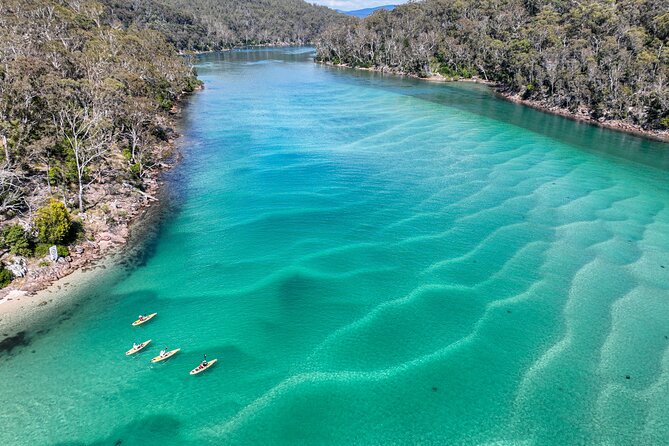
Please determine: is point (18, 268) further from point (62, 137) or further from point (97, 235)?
point (62, 137)

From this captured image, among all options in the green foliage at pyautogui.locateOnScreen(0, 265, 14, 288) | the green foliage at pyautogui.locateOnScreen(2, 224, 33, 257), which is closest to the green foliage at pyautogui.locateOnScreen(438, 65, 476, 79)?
the green foliage at pyautogui.locateOnScreen(2, 224, 33, 257)

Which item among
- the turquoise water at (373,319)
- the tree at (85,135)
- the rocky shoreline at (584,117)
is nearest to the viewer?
the turquoise water at (373,319)

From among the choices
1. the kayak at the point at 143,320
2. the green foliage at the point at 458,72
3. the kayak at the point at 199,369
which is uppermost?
the green foliage at the point at 458,72

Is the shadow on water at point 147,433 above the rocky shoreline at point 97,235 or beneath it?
beneath

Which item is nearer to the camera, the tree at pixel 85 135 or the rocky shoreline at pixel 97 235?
the rocky shoreline at pixel 97 235

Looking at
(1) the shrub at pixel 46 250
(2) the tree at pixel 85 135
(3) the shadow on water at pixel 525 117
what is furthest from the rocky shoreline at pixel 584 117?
(1) the shrub at pixel 46 250

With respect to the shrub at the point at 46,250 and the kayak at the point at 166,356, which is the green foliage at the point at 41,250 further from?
the kayak at the point at 166,356

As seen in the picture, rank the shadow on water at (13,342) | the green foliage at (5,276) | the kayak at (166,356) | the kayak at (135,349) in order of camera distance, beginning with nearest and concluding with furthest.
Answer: the kayak at (166,356) < the kayak at (135,349) < the shadow on water at (13,342) < the green foliage at (5,276)
